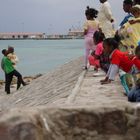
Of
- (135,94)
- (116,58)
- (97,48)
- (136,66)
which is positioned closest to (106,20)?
(97,48)

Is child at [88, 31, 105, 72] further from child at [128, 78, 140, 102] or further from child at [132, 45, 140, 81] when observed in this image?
child at [128, 78, 140, 102]

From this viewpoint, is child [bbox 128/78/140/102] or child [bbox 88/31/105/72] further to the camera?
child [bbox 88/31/105/72]

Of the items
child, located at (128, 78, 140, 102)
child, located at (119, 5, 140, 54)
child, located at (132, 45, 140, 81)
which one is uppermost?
child, located at (119, 5, 140, 54)

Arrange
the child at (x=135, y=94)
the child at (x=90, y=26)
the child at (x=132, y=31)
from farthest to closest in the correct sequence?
the child at (x=90, y=26)
the child at (x=132, y=31)
the child at (x=135, y=94)

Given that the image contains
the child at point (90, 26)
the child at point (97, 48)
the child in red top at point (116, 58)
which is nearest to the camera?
the child in red top at point (116, 58)

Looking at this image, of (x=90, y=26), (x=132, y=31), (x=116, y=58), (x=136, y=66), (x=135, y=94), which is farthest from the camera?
(x=90, y=26)

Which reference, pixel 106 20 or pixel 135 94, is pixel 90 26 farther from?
pixel 135 94

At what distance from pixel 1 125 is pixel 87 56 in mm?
7762

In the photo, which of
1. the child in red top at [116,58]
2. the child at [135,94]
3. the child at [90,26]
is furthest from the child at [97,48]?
the child at [135,94]

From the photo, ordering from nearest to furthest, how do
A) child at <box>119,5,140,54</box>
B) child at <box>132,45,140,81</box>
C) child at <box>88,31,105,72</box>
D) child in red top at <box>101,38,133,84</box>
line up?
child at <box>132,45,140,81</box> < child in red top at <box>101,38,133,84</box> < child at <box>119,5,140,54</box> < child at <box>88,31,105,72</box>

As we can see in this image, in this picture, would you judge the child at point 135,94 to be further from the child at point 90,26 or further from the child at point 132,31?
the child at point 90,26

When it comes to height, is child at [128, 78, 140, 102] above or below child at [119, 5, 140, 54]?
below

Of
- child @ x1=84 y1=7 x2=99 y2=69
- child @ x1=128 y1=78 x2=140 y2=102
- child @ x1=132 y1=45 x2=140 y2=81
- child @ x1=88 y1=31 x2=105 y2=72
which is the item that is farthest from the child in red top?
child @ x1=84 y1=7 x2=99 y2=69

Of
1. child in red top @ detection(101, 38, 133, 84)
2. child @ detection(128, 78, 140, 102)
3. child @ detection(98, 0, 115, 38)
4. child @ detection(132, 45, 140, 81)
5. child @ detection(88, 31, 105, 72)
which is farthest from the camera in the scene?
child @ detection(98, 0, 115, 38)
